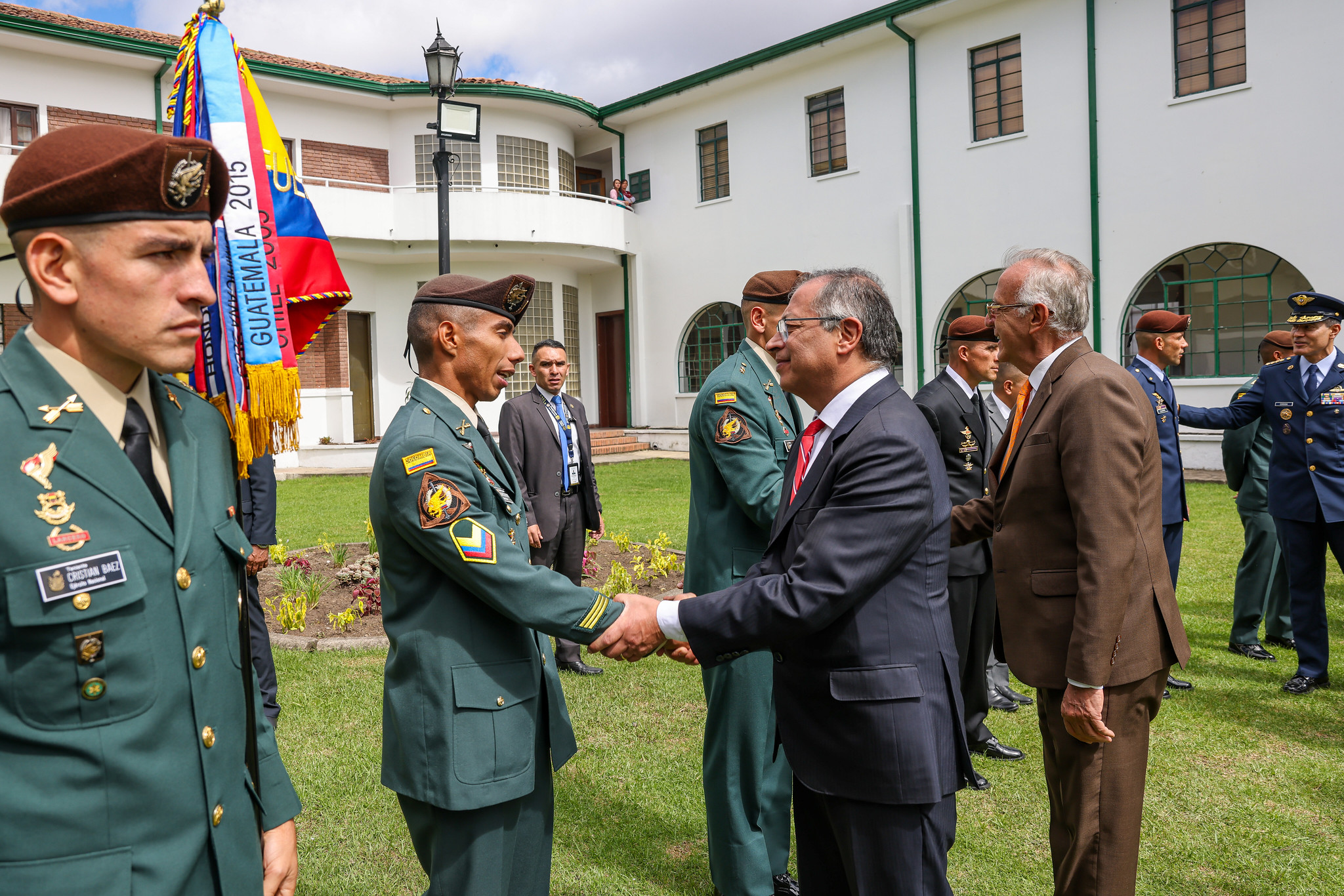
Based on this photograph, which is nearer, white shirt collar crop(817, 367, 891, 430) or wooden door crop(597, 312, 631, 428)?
white shirt collar crop(817, 367, 891, 430)

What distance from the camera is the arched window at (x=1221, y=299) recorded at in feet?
50.2

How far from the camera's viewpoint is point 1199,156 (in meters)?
15.3

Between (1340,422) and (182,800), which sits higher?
(1340,422)

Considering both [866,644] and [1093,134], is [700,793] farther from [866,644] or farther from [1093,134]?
[1093,134]

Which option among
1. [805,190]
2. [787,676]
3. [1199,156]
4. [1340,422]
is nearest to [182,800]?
[787,676]

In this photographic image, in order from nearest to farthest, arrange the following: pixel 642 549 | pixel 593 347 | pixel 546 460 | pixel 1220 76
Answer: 1. pixel 546 460
2. pixel 642 549
3. pixel 1220 76
4. pixel 593 347

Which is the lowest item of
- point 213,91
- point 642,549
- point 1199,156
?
point 642,549

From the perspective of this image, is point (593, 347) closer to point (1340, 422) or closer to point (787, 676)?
point (1340, 422)

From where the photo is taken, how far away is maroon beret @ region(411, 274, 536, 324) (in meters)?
2.75

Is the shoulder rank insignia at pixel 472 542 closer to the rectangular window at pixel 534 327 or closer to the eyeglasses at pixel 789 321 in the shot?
the eyeglasses at pixel 789 321

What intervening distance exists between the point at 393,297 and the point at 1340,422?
20252 millimetres

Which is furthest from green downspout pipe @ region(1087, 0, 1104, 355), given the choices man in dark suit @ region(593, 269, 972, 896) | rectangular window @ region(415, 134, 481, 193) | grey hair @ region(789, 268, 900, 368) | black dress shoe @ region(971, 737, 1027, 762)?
man in dark suit @ region(593, 269, 972, 896)

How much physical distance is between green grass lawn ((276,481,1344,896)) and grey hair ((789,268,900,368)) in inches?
91.9

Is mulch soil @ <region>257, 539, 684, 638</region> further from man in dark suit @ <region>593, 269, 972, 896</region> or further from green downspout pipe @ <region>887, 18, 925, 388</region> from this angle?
green downspout pipe @ <region>887, 18, 925, 388</region>
